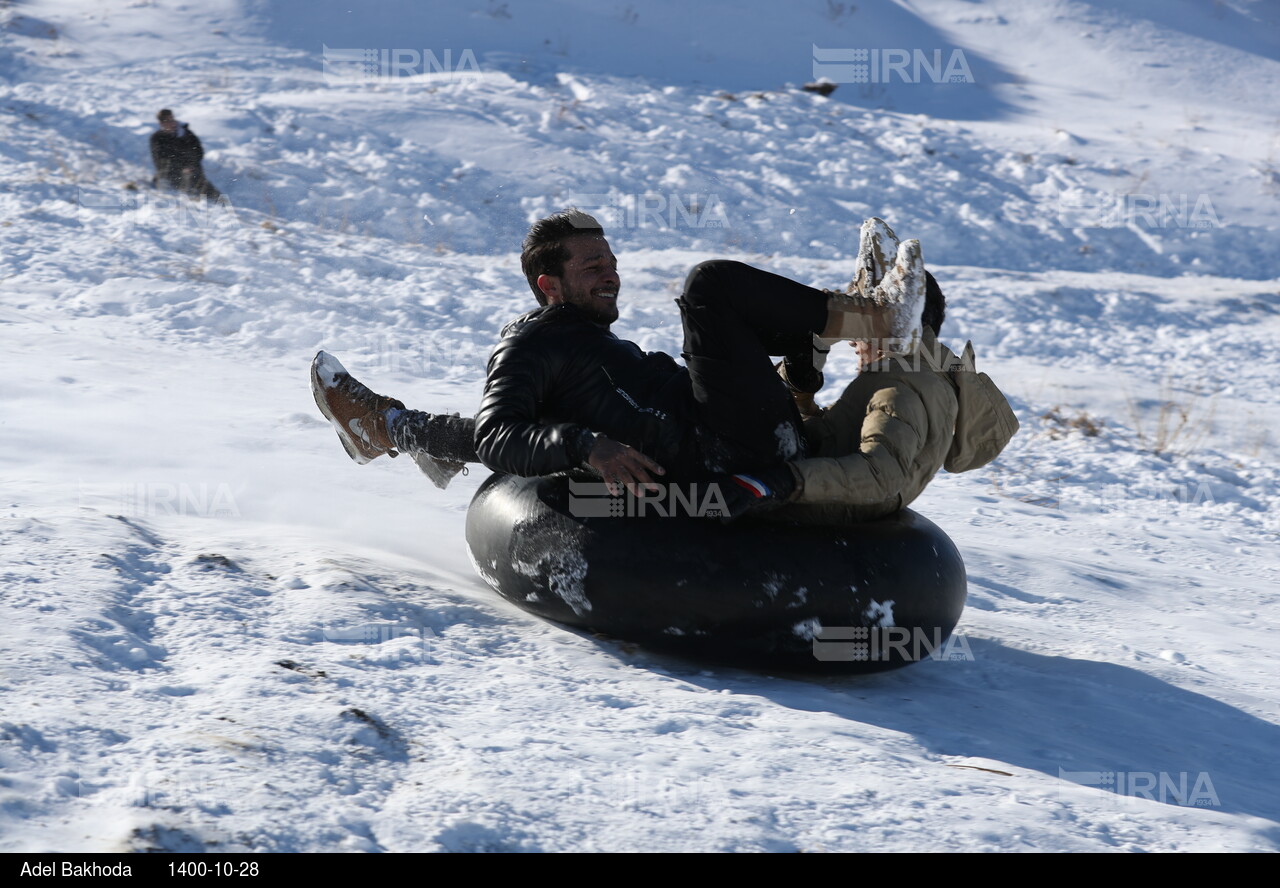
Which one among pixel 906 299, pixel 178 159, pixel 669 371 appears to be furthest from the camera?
pixel 178 159

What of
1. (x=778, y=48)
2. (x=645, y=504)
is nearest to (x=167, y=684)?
(x=645, y=504)

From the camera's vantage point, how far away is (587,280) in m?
4.06

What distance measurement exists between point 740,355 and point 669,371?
15.5 inches

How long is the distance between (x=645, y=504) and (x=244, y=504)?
6.42 feet

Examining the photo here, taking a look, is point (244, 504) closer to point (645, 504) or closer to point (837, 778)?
point (645, 504)

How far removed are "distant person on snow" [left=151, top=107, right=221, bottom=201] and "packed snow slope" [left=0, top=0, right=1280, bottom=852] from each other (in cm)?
31

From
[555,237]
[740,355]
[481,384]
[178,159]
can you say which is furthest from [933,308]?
[178,159]

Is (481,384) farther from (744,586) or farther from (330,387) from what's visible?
(744,586)

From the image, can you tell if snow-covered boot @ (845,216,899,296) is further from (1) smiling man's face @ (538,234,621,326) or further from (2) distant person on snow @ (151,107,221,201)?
(2) distant person on snow @ (151,107,221,201)

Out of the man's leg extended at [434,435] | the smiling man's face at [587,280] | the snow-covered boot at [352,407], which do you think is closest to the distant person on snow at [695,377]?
the smiling man's face at [587,280]

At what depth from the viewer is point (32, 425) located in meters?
5.38

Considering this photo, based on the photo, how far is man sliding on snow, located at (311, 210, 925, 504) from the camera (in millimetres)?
Answer: 3551

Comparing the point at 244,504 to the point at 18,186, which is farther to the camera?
the point at 18,186
